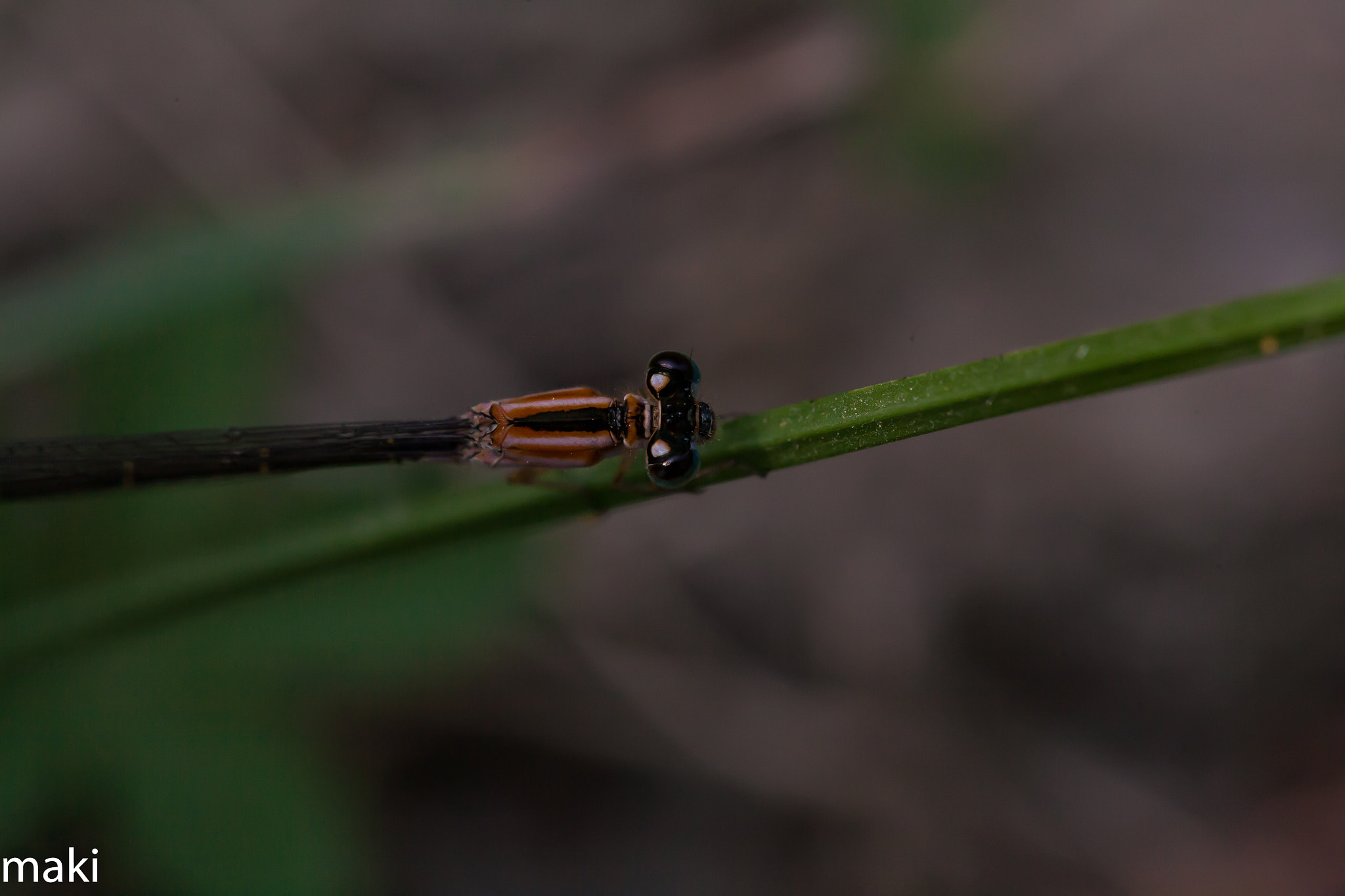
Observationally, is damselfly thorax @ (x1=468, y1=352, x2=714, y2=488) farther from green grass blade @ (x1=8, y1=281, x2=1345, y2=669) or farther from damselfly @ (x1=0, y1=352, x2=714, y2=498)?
green grass blade @ (x1=8, y1=281, x2=1345, y2=669)

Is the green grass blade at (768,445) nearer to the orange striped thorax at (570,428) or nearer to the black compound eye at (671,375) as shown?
the orange striped thorax at (570,428)

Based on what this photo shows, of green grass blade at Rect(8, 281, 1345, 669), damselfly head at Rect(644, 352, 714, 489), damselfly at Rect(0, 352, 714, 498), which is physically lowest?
green grass blade at Rect(8, 281, 1345, 669)

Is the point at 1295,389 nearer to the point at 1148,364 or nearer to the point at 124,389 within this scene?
the point at 1148,364

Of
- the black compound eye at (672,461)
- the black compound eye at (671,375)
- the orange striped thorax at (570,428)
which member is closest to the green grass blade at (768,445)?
the black compound eye at (672,461)

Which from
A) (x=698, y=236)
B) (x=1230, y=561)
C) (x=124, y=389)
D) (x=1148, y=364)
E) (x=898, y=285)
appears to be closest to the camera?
(x=1148, y=364)

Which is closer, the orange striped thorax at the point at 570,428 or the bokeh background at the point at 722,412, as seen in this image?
the orange striped thorax at the point at 570,428

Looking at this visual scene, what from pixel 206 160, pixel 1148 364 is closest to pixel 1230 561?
pixel 1148 364

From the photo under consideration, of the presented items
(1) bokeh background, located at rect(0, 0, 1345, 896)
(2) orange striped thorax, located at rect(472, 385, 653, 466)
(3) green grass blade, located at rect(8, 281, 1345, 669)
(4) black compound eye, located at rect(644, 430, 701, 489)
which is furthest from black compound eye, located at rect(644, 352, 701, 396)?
(1) bokeh background, located at rect(0, 0, 1345, 896)
